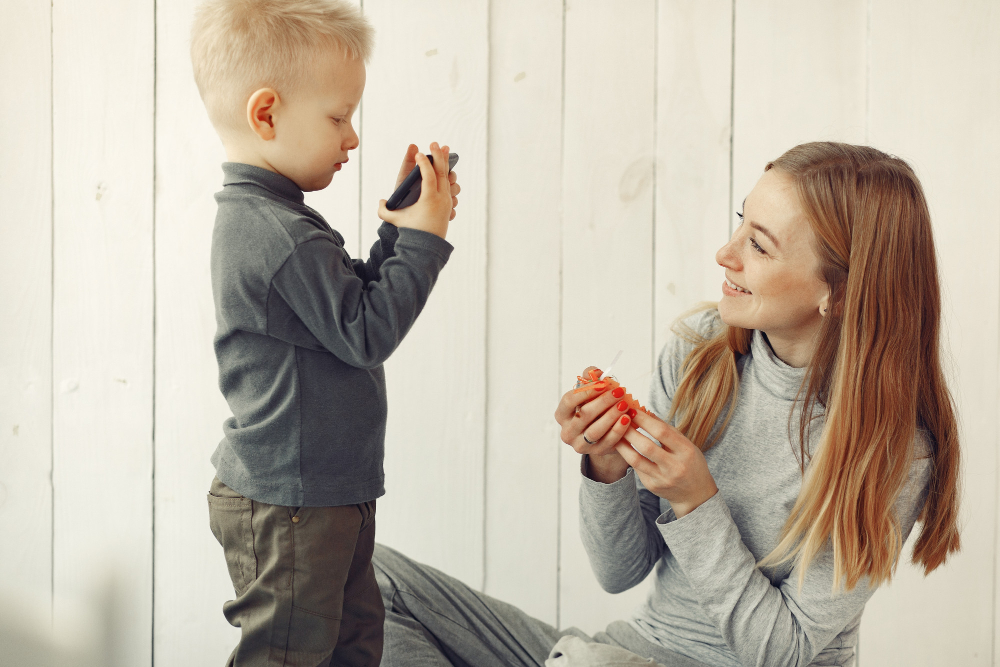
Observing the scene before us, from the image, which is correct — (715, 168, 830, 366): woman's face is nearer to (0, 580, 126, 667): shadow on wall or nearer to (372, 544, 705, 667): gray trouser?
(372, 544, 705, 667): gray trouser

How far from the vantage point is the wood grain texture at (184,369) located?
4.21 ft

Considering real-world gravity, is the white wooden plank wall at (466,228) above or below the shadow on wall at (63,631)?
above

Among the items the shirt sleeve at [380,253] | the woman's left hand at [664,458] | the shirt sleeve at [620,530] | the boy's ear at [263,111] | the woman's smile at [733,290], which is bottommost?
the shirt sleeve at [620,530]

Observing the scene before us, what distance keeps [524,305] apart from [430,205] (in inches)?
22.0

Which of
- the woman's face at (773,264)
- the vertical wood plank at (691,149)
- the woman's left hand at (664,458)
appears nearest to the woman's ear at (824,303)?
the woman's face at (773,264)

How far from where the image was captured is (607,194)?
53.0 inches

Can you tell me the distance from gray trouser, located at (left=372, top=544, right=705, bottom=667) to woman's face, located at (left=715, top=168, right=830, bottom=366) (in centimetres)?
47

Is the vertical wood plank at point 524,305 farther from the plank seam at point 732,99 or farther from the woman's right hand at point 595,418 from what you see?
the woman's right hand at point 595,418

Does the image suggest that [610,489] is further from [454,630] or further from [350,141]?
[350,141]

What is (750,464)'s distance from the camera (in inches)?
40.4

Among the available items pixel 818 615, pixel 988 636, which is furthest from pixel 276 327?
pixel 988 636

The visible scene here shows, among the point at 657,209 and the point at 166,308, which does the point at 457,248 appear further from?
the point at 166,308

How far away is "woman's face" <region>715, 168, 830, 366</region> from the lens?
3.01 ft

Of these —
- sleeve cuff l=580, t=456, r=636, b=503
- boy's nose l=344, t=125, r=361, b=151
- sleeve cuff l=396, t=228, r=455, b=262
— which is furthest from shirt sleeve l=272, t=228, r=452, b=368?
sleeve cuff l=580, t=456, r=636, b=503
